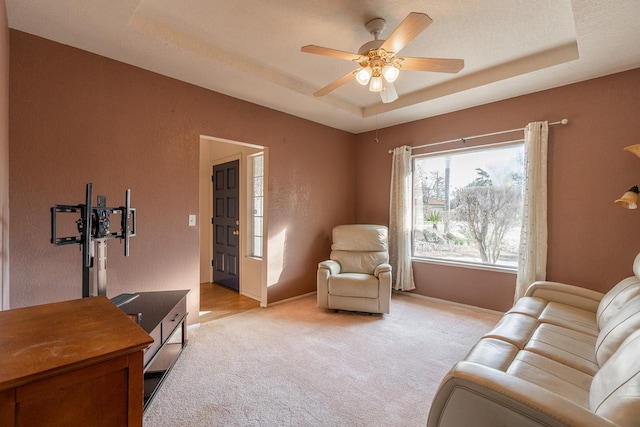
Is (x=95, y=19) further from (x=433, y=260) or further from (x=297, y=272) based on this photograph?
(x=433, y=260)

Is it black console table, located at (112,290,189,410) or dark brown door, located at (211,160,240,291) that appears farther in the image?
dark brown door, located at (211,160,240,291)

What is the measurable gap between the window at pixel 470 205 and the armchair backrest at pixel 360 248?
662 mm

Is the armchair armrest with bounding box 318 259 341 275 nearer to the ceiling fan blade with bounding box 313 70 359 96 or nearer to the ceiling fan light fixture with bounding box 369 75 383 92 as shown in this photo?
the ceiling fan blade with bounding box 313 70 359 96

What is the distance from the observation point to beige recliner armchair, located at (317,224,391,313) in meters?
3.37

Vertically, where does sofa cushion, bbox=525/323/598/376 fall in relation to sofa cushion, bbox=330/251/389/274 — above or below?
below

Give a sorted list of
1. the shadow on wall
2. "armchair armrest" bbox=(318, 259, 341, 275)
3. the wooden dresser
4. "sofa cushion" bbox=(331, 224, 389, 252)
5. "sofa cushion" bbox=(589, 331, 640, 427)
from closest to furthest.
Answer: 1. the wooden dresser
2. "sofa cushion" bbox=(589, 331, 640, 427)
3. "armchair armrest" bbox=(318, 259, 341, 275)
4. the shadow on wall
5. "sofa cushion" bbox=(331, 224, 389, 252)

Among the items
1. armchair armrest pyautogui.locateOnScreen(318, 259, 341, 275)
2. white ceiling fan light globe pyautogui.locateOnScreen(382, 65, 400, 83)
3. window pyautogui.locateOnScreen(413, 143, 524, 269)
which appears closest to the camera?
white ceiling fan light globe pyautogui.locateOnScreen(382, 65, 400, 83)

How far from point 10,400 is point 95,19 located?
2.38 meters

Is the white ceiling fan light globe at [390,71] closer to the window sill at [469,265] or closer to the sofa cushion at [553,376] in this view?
the sofa cushion at [553,376]

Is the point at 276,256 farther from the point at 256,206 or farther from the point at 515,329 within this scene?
the point at 515,329

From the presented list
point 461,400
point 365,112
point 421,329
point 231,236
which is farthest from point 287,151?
point 461,400

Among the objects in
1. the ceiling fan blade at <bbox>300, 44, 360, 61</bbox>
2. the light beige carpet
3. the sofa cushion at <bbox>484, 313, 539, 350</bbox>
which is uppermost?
the ceiling fan blade at <bbox>300, 44, 360, 61</bbox>

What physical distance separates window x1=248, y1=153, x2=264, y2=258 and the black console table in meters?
1.83

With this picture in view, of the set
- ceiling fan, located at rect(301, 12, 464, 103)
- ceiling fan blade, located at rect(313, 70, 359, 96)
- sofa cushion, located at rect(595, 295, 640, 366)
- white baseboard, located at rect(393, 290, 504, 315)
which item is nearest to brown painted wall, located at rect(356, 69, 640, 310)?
white baseboard, located at rect(393, 290, 504, 315)
